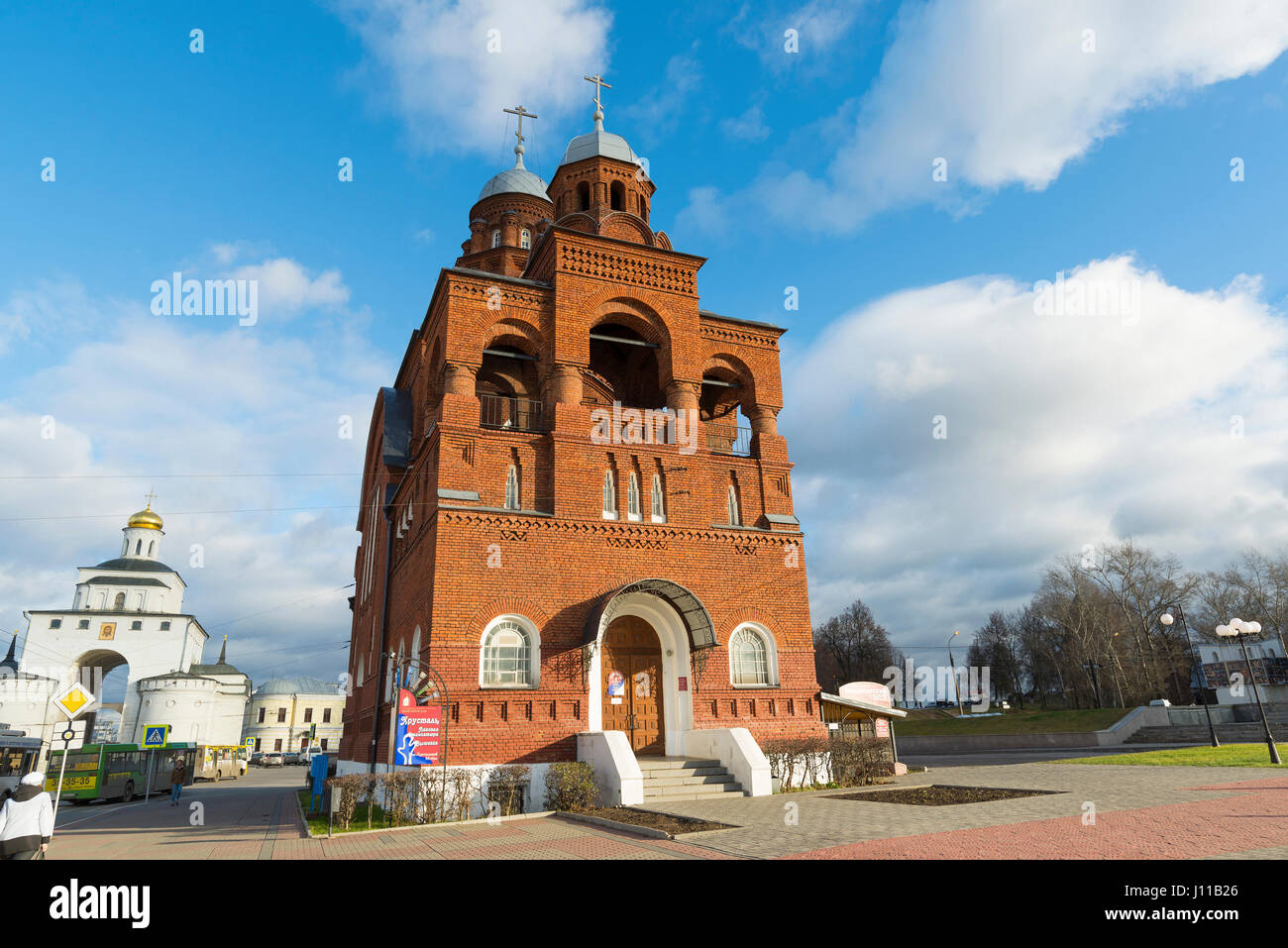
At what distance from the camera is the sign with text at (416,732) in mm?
14430

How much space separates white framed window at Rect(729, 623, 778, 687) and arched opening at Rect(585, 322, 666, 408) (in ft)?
28.6

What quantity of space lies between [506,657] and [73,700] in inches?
318

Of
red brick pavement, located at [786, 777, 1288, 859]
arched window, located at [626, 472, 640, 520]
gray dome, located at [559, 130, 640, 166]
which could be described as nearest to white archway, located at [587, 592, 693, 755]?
arched window, located at [626, 472, 640, 520]

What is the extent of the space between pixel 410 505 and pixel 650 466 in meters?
7.21

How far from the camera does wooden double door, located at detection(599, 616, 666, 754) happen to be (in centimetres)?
1858

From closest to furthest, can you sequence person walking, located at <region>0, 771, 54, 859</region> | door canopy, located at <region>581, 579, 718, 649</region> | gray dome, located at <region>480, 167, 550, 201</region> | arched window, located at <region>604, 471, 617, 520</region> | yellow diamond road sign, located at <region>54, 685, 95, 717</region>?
person walking, located at <region>0, 771, 54, 859</region>
yellow diamond road sign, located at <region>54, 685, 95, 717</region>
door canopy, located at <region>581, 579, 718, 649</region>
arched window, located at <region>604, 471, 617, 520</region>
gray dome, located at <region>480, 167, 550, 201</region>

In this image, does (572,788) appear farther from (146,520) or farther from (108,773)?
(146,520)

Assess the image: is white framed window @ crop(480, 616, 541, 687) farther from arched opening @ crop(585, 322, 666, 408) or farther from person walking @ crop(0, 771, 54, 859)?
arched opening @ crop(585, 322, 666, 408)

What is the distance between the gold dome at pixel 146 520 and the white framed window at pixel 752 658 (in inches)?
2957

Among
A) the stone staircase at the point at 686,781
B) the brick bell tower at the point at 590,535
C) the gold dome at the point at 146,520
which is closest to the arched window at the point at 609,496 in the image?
the brick bell tower at the point at 590,535

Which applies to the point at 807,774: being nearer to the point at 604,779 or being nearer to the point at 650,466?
the point at 604,779

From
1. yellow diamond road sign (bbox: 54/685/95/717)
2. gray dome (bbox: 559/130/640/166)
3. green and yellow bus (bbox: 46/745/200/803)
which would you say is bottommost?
green and yellow bus (bbox: 46/745/200/803)
